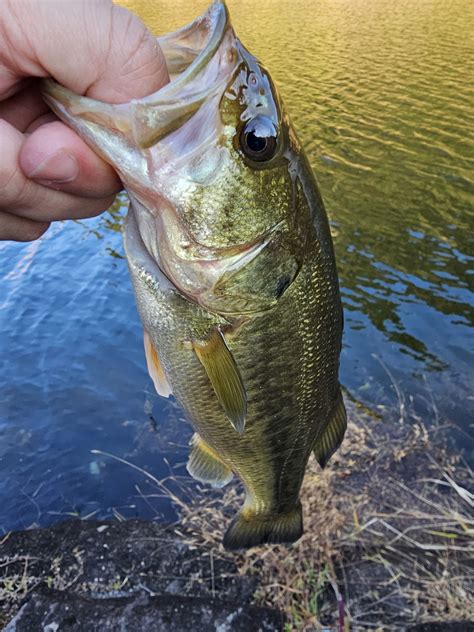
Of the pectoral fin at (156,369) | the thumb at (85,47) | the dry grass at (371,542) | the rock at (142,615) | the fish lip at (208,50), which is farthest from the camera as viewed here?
the dry grass at (371,542)

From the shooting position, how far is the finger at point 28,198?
5.37ft

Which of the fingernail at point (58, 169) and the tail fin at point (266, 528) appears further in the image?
the tail fin at point (266, 528)

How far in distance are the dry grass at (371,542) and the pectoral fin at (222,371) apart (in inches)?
94.9

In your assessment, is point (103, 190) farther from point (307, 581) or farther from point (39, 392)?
point (39, 392)

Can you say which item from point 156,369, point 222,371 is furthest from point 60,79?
point 156,369

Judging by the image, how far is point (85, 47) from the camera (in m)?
1.49

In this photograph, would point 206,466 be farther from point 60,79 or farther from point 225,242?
point 60,79

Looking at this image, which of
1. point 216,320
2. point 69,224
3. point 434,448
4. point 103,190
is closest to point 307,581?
point 434,448

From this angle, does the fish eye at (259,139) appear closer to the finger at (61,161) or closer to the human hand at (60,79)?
the human hand at (60,79)

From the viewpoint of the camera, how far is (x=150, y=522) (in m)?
4.84

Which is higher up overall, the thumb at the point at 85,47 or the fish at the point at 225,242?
the thumb at the point at 85,47

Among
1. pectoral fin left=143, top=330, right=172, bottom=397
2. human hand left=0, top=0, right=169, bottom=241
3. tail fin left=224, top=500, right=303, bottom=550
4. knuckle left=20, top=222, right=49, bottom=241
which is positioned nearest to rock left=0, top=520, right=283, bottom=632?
tail fin left=224, top=500, right=303, bottom=550

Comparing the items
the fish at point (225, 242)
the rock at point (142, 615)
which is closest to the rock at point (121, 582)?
the rock at point (142, 615)

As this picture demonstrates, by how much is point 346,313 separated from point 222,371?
6468 mm
